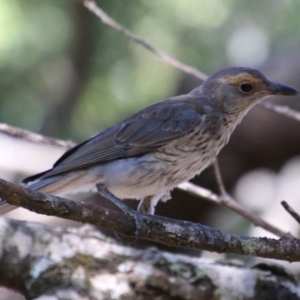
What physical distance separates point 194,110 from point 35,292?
5.63 feet

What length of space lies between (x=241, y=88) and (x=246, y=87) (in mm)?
44

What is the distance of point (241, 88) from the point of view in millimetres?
4496

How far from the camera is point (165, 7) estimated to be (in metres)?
6.21

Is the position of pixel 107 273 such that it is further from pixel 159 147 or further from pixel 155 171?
pixel 159 147

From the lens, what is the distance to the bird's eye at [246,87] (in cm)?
444

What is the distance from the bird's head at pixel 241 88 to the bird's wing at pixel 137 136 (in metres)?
A: 0.26

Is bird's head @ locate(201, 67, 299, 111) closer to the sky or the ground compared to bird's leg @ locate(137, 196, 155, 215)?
closer to the sky

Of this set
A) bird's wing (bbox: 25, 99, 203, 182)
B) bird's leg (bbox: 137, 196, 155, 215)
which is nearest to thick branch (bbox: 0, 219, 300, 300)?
bird's wing (bbox: 25, 99, 203, 182)

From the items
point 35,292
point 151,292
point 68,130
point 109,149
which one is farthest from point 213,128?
point 68,130

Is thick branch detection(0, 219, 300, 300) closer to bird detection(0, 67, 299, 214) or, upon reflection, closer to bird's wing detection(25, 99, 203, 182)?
bird detection(0, 67, 299, 214)

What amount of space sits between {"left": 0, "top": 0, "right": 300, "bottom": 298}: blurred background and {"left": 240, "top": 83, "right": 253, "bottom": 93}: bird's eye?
125cm

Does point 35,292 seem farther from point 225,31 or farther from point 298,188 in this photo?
point 225,31

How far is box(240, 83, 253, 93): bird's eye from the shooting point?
444 centimetres

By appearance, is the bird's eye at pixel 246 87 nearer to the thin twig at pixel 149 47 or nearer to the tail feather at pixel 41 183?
the thin twig at pixel 149 47
